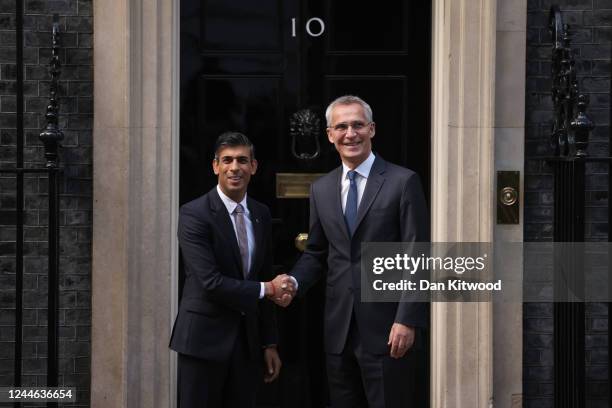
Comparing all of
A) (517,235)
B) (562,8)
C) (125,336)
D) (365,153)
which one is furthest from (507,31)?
(125,336)

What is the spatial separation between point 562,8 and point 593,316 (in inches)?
70.2

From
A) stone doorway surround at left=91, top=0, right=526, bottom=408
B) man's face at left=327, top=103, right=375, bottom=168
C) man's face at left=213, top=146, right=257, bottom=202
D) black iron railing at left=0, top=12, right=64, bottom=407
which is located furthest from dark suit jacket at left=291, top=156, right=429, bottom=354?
black iron railing at left=0, top=12, right=64, bottom=407

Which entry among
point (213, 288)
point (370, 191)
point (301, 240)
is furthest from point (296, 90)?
point (213, 288)

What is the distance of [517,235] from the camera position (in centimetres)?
534

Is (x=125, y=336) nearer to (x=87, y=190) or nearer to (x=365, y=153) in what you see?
(x=87, y=190)

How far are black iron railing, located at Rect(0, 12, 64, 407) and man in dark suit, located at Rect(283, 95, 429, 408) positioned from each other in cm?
148

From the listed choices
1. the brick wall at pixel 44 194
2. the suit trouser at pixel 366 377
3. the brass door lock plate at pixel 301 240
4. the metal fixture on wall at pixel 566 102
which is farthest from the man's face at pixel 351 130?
the brick wall at pixel 44 194

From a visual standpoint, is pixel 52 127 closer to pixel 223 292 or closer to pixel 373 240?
pixel 223 292

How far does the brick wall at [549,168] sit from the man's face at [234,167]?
1.93 meters

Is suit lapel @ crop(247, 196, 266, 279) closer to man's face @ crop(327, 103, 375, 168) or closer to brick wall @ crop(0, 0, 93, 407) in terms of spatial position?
man's face @ crop(327, 103, 375, 168)

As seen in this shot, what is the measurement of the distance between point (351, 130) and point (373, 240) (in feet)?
1.62

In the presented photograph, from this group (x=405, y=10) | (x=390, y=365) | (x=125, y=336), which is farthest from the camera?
(x=405, y=10)

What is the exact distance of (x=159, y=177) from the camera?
5305 mm

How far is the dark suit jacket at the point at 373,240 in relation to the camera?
13.5 ft
